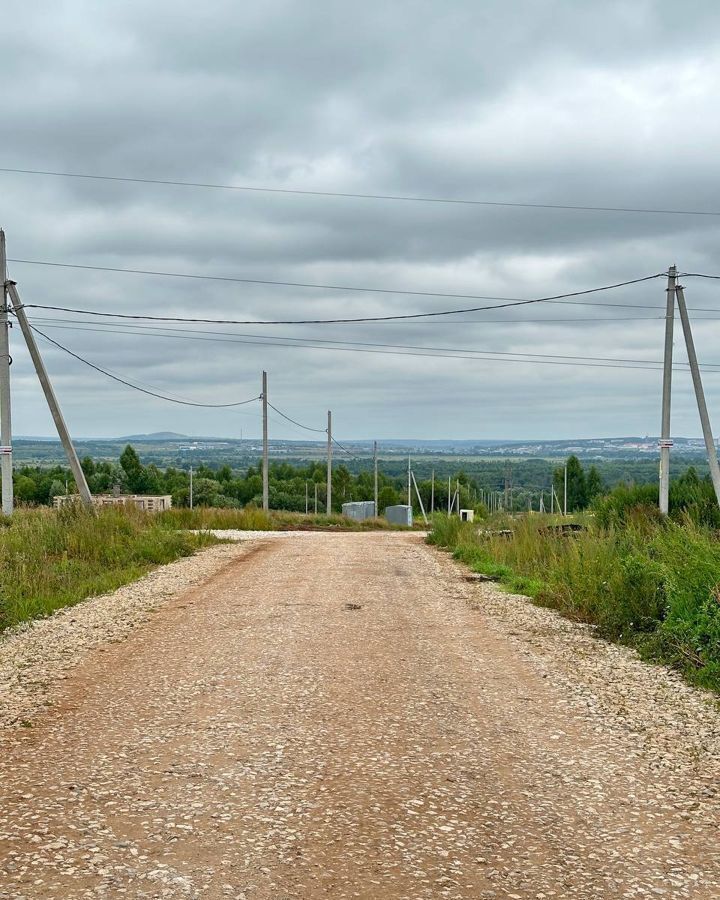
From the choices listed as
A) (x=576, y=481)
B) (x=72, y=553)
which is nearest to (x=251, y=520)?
(x=72, y=553)

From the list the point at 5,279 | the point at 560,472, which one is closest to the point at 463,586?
the point at 5,279

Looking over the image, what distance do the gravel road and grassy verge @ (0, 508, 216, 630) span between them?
195 cm

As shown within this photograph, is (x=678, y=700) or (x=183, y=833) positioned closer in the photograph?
(x=183, y=833)

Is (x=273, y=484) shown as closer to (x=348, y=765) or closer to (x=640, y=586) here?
(x=640, y=586)

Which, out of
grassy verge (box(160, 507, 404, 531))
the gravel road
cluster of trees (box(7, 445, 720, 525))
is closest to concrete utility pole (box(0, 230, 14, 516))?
grassy verge (box(160, 507, 404, 531))

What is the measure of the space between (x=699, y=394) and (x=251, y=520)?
16219mm

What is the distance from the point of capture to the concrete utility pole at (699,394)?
2327 centimetres

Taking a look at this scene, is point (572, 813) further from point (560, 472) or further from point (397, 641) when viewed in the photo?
point (560, 472)

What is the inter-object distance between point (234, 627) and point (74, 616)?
217cm

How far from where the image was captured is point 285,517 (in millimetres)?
38281

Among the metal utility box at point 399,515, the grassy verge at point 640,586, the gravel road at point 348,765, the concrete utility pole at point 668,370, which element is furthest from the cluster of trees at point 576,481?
the gravel road at point 348,765

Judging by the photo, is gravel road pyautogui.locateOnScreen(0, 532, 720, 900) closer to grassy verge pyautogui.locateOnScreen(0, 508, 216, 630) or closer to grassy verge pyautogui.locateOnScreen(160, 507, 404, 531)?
grassy verge pyautogui.locateOnScreen(0, 508, 216, 630)

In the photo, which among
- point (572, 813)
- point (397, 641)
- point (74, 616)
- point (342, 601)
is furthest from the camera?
point (342, 601)

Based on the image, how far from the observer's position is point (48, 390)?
→ 77.2 feet
